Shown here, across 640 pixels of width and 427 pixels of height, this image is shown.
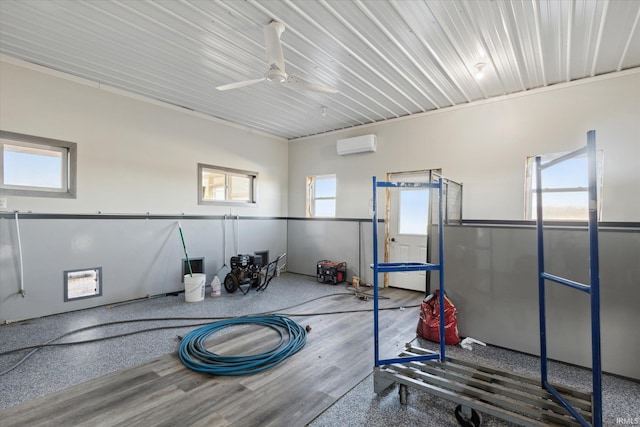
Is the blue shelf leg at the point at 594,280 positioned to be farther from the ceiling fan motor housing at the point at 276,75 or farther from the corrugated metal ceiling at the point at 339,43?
the ceiling fan motor housing at the point at 276,75

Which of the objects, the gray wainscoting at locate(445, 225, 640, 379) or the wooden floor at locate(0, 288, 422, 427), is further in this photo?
the gray wainscoting at locate(445, 225, 640, 379)

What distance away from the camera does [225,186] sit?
5879 millimetres

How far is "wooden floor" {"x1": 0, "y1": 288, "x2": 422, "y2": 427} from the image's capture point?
6.47ft

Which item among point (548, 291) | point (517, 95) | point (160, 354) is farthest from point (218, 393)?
point (517, 95)

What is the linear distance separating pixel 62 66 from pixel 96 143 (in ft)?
3.21

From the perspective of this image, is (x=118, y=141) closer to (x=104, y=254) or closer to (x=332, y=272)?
(x=104, y=254)

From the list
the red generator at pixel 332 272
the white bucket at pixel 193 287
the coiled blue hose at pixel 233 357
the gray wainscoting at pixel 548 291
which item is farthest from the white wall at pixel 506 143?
the coiled blue hose at pixel 233 357

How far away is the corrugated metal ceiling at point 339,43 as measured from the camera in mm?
2604

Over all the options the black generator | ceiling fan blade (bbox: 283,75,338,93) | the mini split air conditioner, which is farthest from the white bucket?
the mini split air conditioner

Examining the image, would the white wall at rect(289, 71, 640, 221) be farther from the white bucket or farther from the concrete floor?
the white bucket

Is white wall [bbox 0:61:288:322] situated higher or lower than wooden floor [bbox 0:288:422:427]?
higher

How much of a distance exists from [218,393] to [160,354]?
97 cm

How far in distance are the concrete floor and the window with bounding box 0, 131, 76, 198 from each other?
5.40 ft

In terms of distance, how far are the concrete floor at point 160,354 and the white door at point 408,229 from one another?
201cm
